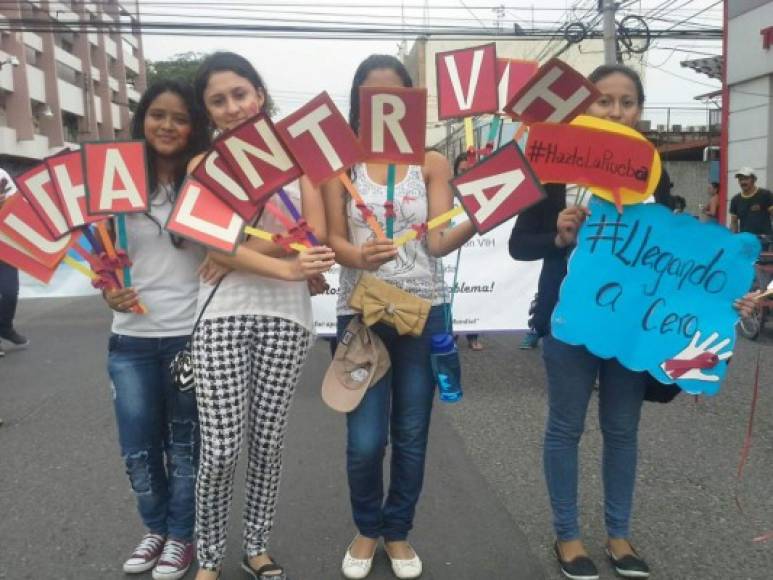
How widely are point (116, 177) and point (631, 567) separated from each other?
2160mm

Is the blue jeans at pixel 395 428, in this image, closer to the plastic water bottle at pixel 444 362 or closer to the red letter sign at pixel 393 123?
the plastic water bottle at pixel 444 362

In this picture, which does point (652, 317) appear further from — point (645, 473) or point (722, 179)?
point (722, 179)

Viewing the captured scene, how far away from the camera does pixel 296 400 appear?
195 inches

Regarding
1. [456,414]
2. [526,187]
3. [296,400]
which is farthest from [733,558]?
[296,400]

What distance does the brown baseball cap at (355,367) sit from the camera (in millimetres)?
2439

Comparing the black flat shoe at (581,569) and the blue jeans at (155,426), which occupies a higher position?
the blue jeans at (155,426)

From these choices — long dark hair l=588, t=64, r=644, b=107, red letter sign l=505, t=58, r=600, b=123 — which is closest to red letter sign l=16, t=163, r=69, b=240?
red letter sign l=505, t=58, r=600, b=123

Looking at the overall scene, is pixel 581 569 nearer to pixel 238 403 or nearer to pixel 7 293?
pixel 238 403

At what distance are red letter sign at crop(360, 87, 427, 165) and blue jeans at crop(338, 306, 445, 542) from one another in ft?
2.00

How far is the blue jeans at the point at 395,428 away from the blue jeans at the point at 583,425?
0.43 m

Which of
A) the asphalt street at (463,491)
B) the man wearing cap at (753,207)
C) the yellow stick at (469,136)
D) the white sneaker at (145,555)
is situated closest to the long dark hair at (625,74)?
the yellow stick at (469,136)

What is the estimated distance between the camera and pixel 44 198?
2.25m

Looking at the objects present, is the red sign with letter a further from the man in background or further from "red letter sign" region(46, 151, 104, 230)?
the man in background

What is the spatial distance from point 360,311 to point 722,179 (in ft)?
38.3
